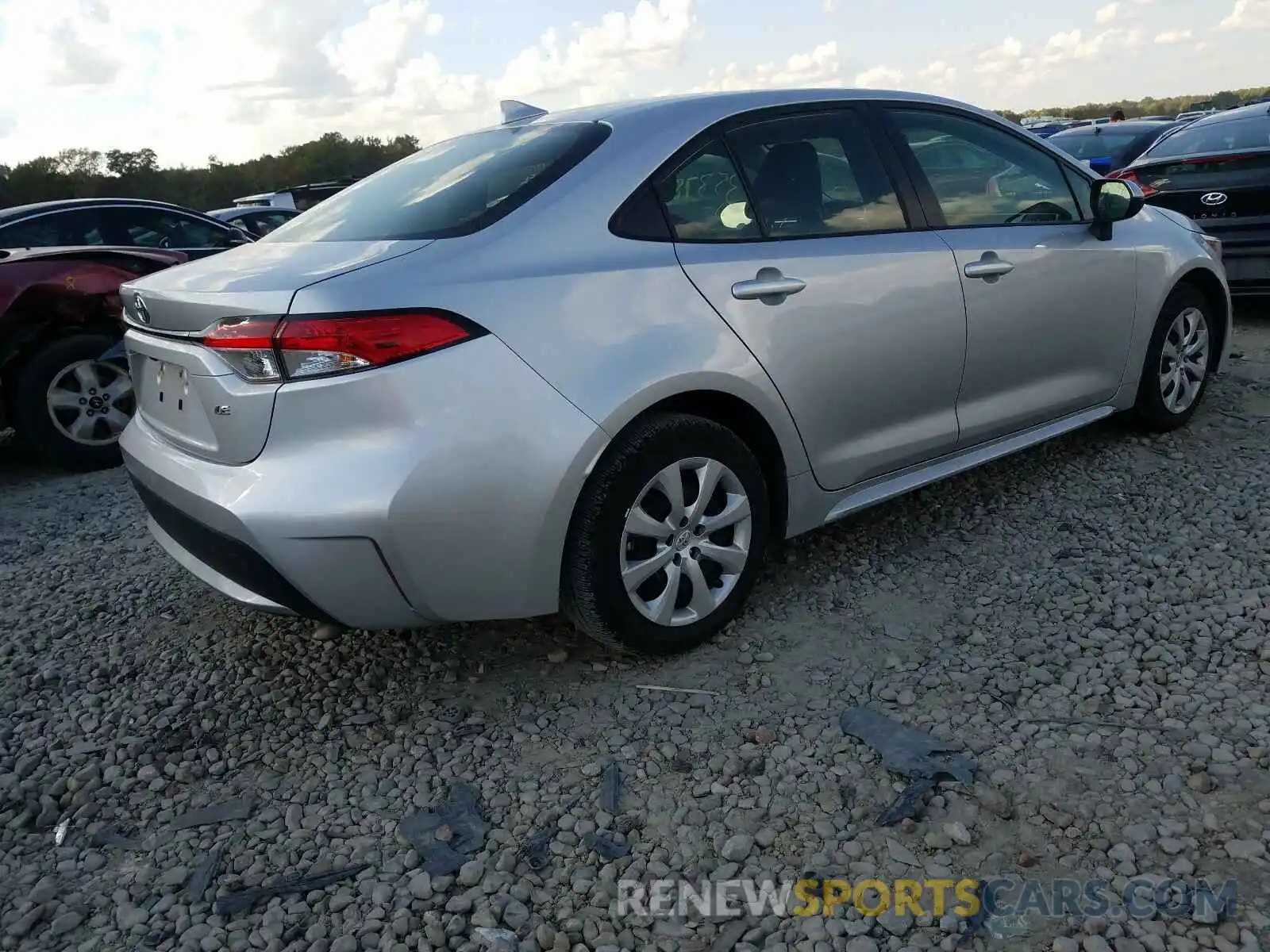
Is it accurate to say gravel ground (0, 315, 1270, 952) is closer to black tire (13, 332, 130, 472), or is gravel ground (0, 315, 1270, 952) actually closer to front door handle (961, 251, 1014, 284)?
front door handle (961, 251, 1014, 284)

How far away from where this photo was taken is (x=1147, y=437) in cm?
480

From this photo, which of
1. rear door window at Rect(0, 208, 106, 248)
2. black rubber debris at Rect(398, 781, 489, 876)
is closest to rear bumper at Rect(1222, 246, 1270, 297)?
black rubber debris at Rect(398, 781, 489, 876)

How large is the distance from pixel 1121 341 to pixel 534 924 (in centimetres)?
346

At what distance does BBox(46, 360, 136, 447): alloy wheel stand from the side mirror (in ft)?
15.3

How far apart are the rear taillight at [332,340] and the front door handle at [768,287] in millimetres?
883

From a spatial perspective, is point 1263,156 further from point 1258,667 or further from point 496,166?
point 496,166

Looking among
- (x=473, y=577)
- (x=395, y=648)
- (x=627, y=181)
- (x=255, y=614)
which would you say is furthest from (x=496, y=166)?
(x=255, y=614)

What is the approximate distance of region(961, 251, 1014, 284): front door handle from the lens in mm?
3615

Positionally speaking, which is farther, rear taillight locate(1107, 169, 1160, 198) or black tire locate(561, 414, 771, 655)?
rear taillight locate(1107, 169, 1160, 198)

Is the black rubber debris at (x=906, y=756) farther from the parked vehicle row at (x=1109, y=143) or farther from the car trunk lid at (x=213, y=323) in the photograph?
the parked vehicle row at (x=1109, y=143)

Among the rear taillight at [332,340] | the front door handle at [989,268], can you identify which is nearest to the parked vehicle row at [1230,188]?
the front door handle at [989,268]

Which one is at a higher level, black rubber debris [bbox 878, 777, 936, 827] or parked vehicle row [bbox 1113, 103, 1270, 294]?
parked vehicle row [bbox 1113, 103, 1270, 294]

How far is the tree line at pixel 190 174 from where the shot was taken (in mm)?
34719

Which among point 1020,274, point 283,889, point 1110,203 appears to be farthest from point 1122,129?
point 283,889
